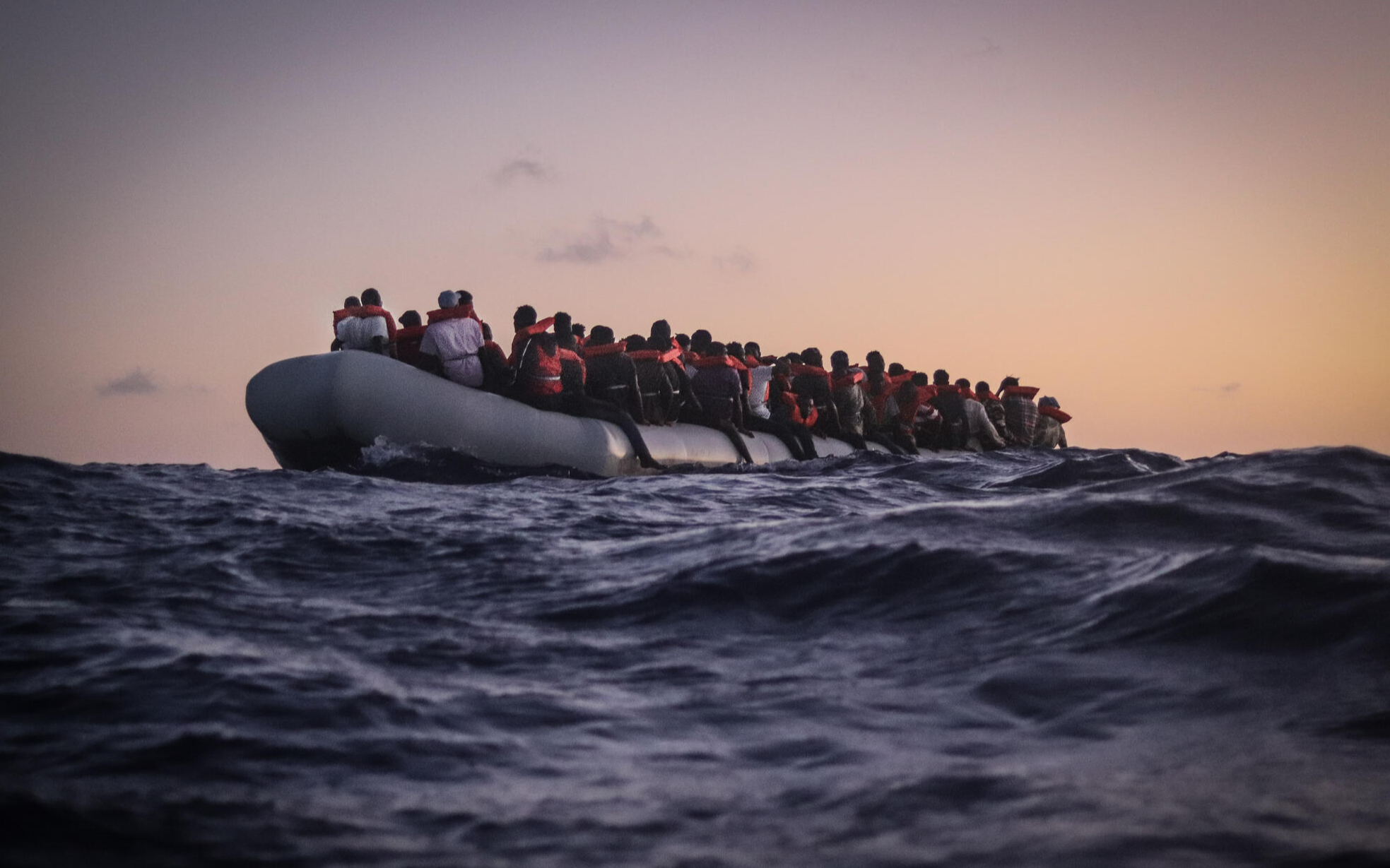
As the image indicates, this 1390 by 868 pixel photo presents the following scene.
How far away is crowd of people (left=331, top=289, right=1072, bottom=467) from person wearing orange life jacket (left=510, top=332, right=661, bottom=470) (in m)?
0.01

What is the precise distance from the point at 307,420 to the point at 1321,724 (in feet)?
30.0

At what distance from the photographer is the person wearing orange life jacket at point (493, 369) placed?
11.3 meters

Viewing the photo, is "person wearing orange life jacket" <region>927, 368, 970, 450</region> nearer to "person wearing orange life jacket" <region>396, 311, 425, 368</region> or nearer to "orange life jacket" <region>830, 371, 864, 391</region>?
"orange life jacket" <region>830, 371, 864, 391</region>

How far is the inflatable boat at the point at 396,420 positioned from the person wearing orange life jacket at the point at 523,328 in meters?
0.47

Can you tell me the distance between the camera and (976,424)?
72.4ft

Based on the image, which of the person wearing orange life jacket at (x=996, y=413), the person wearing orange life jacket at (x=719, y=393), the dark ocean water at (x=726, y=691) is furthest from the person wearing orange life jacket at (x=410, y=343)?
the person wearing orange life jacket at (x=996, y=413)

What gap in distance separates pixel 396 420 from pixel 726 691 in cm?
773

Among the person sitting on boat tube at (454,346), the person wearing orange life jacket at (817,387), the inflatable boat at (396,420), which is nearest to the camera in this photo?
the inflatable boat at (396,420)

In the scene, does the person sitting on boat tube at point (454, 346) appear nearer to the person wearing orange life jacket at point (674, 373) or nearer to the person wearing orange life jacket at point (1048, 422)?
the person wearing orange life jacket at point (674, 373)

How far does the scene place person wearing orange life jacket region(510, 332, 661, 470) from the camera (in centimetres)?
1149

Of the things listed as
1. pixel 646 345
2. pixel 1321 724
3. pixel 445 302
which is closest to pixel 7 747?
pixel 1321 724

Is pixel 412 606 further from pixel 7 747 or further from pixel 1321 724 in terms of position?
pixel 1321 724

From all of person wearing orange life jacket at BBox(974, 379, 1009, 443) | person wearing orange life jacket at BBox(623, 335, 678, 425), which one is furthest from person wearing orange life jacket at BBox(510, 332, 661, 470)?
A: person wearing orange life jacket at BBox(974, 379, 1009, 443)

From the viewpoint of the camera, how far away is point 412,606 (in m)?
4.21
